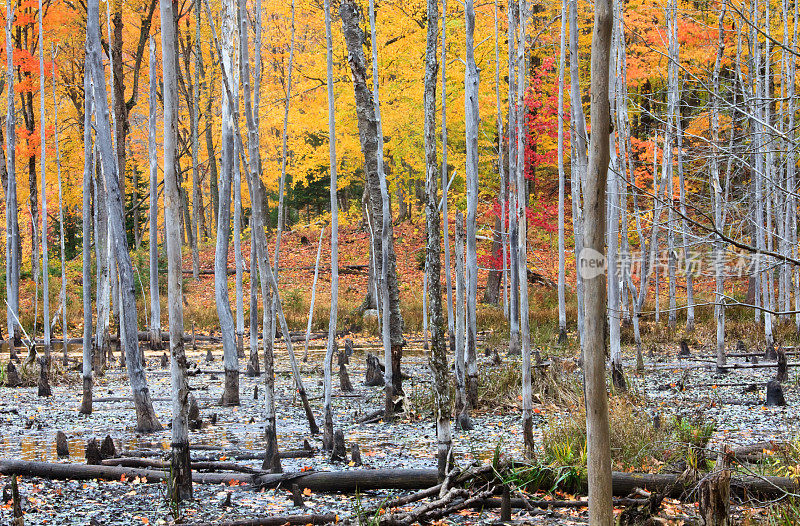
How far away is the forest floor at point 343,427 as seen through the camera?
4.77m

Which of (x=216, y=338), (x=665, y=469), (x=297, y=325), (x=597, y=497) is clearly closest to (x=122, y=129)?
(x=216, y=338)

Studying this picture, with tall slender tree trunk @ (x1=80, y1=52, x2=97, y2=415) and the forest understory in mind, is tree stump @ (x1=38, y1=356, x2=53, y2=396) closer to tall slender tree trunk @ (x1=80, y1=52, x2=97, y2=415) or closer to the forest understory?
the forest understory

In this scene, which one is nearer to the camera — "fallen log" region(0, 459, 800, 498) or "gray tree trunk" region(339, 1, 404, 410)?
"fallen log" region(0, 459, 800, 498)

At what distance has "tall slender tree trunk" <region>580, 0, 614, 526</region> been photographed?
245 centimetres

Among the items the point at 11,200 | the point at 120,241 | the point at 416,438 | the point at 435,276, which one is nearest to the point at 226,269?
the point at 120,241

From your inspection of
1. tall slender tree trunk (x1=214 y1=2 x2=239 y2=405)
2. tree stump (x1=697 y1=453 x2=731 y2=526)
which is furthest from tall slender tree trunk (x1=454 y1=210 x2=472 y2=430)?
tree stump (x1=697 y1=453 x2=731 y2=526)

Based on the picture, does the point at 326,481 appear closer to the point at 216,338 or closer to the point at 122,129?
the point at 216,338

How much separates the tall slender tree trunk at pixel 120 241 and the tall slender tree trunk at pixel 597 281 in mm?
5885

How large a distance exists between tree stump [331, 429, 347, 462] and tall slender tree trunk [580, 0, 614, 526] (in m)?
3.79

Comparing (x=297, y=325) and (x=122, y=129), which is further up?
(x=122, y=129)

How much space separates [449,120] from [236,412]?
465 inches

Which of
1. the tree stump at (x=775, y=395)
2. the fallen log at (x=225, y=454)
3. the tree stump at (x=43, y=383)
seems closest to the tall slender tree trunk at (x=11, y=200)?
the tree stump at (x=43, y=383)

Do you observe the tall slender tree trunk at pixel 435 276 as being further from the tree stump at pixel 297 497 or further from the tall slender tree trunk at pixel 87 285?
the tall slender tree trunk at pixel 87 285

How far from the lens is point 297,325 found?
62.3ft
